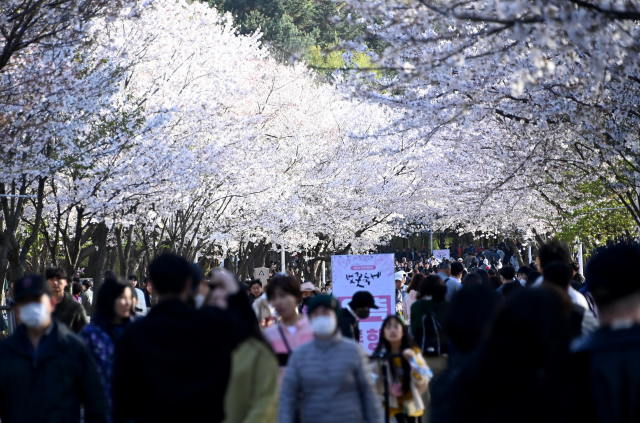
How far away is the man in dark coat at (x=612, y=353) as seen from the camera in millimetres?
2930

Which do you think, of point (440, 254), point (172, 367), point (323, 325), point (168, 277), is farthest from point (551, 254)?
point (440, 254)

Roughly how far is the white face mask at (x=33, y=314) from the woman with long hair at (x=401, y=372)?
3.05m

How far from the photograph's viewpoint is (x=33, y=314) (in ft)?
15.9

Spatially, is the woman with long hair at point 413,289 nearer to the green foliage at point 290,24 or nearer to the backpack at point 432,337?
the backpack at point 432,337

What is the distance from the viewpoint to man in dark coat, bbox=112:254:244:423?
153 inches

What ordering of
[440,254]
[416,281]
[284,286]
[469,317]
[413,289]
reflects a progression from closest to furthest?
[469,317] → [284,286] → [416,281] → [413,289] → [440,254]

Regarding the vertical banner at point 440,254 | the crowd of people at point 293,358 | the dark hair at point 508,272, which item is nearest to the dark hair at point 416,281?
the dark hair at point 508,272

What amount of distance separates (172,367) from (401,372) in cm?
348

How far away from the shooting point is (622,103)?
39.8ft

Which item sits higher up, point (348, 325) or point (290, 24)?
point (290, 24)

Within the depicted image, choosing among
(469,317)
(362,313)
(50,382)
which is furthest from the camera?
(362,313)

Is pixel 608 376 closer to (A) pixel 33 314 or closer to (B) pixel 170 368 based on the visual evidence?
(B) pixel 170 368

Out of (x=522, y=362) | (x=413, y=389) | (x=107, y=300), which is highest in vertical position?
(x=107, y=300)

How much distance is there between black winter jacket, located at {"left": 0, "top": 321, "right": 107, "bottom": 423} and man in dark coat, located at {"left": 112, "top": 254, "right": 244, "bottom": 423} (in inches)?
36.2
